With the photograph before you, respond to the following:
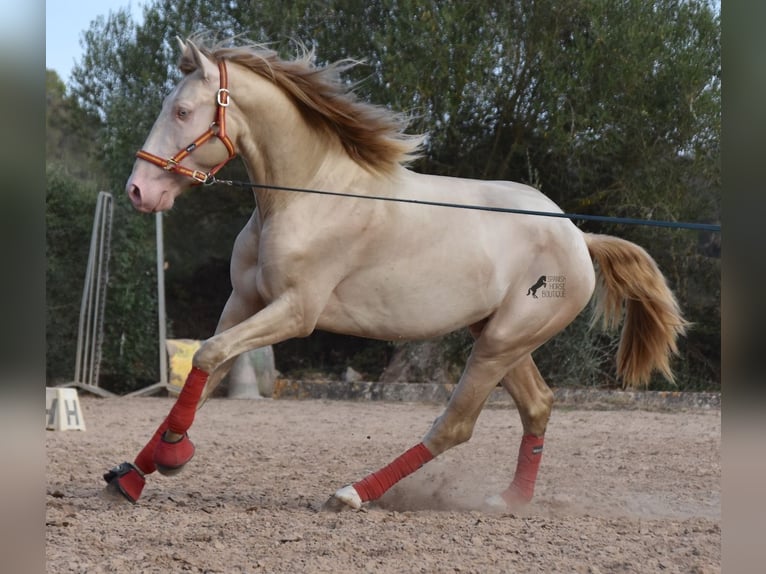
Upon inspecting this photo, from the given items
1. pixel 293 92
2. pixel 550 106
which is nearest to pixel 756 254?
pixel 293 92

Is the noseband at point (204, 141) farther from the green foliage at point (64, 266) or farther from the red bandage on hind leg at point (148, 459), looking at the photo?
the green foliage at point (64, 266)

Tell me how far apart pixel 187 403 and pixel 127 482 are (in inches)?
21.2

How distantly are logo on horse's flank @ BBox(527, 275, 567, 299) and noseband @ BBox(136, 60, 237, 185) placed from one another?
1.62 metres

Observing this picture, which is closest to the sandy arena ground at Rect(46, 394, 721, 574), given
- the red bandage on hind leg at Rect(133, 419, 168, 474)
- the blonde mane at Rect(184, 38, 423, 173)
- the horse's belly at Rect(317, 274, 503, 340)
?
the red bandage on hind leg at Rect(133, 419, 168, 474)

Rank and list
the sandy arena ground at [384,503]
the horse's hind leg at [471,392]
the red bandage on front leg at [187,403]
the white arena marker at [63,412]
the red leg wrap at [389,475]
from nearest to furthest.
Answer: the sandy arena ground at [384,503] < the red bandage on front leg at [187,403] < the red leg wrap at [389,475] < the horse's hind leg at [471,392] < the white arena marker at [63,412]

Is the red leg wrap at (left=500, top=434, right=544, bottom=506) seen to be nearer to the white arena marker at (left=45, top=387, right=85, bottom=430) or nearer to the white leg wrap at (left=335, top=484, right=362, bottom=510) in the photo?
the white leg wrap at (left=335, top=484, right=362, bottom=510)

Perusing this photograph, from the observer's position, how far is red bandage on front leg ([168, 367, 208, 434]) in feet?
13.5

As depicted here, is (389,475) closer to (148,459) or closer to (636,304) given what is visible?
(148,459)

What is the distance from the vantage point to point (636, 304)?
5484 millimetres

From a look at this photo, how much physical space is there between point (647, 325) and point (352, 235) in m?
2.06

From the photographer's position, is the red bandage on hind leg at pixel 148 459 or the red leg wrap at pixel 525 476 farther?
the red leg wrap at pixel 525 476

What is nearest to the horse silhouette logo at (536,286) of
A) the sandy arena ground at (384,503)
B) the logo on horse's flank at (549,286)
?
the logo on horse's flank at (549,286)

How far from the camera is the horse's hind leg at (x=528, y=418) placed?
15.8 feet

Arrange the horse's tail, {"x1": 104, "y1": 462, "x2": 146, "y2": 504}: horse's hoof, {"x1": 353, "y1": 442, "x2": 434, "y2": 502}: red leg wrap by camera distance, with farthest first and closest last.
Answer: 1. the horse's tail
2. {"x1": 353, "y1": 442, "x2": 434, "y2": 502}: red leg wrap
3. {"x1": 104, "y1": 462, "x2": 146, "y2": 504}: horse's hoof
